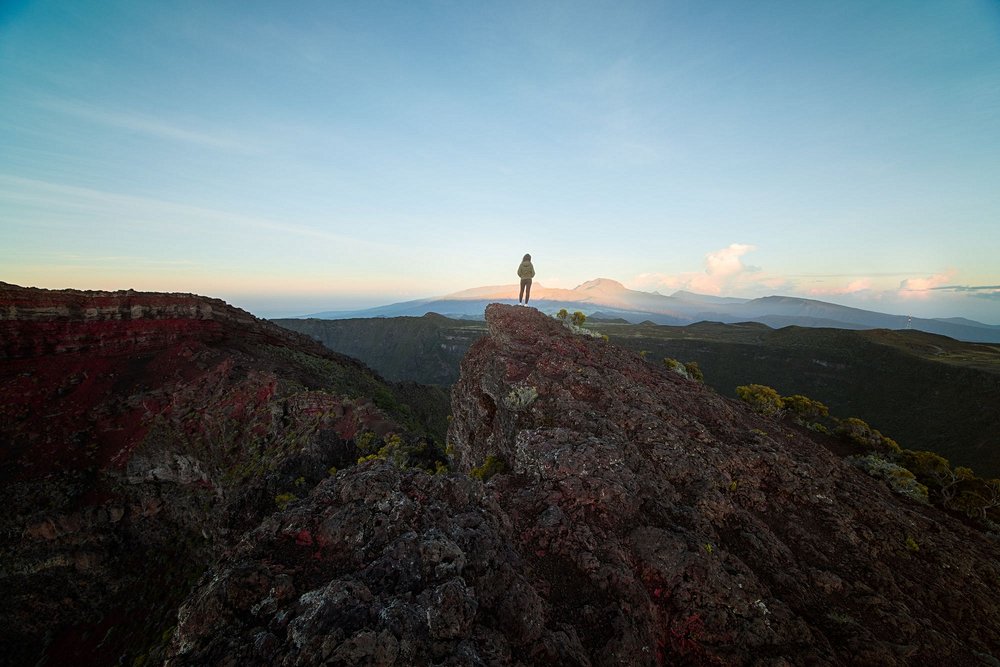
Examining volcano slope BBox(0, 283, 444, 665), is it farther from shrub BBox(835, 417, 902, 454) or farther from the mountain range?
shrub BBox(835, 417, 902, 454)

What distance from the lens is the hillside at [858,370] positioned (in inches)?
2142

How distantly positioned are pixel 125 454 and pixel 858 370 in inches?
4820

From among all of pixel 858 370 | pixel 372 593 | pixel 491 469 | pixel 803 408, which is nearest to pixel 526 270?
pixel 491 469

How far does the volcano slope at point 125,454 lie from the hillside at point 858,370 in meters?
28.9

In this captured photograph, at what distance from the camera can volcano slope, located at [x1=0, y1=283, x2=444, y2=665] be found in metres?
19.5

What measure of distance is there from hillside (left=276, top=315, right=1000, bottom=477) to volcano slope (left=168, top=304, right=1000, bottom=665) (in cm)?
1736

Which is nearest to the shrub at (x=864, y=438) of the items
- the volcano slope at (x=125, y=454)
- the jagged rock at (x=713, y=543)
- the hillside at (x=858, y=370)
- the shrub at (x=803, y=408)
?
the shrub at (x=803, y=408)

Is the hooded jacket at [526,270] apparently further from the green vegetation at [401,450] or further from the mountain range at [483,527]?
the green vegetation at [401,450]

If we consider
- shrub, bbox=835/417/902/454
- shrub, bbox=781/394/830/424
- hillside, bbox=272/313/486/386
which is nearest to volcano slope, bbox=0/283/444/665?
shrub, bbox=835/417/902/454

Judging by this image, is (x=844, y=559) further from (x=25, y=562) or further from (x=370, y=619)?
(x=25, y=562)

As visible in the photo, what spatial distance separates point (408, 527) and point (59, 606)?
94.3ft

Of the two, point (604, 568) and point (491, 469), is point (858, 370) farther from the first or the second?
point (604, 568)

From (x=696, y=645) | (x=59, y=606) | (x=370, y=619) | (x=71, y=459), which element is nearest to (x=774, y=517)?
(x=696, y=645)

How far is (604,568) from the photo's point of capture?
7391mm
